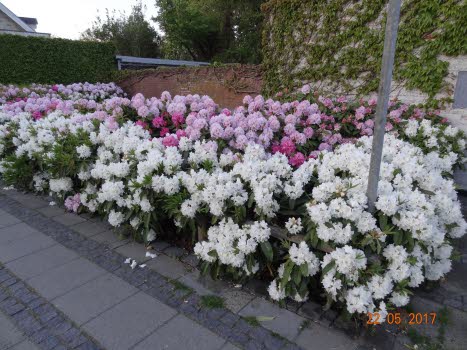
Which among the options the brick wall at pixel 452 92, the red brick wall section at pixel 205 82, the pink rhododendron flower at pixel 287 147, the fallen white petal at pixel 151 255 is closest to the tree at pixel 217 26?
the red brick wall section at pixel 205 82

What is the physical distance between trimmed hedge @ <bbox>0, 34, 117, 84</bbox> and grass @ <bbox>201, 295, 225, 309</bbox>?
41.4 feet

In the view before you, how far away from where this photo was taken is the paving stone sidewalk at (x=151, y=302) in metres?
1.95

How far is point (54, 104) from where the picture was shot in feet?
18.8

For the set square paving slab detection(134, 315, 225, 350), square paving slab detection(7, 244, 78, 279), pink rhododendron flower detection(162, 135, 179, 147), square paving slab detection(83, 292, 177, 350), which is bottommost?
square paving slab detection(134, 315, 225, 350)

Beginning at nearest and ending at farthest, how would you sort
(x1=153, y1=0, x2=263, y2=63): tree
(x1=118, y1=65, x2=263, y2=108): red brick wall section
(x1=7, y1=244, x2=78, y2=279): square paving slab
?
(x1=7, y1=244, x2=78, y2=279): square paving slab
(x1=118, y1=65, x2=263, y2=108): red brick wall section
(x1=153, y1=0, x2=263, y2=63): tree

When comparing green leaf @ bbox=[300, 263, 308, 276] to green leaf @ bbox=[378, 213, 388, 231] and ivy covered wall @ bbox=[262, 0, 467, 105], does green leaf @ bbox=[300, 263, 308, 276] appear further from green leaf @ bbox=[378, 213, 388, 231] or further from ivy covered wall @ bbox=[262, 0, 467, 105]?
ivy covered wall @ bbox=[262, 0, 467, 105]

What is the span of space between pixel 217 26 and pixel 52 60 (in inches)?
487

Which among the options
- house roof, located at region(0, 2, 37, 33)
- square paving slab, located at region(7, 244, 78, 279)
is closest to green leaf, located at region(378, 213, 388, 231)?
square paving slab, located at region(7, 244, 78, 279)

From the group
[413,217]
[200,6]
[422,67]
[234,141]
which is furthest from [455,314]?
[200,6]

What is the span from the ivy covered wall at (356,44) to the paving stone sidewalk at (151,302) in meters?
3.92

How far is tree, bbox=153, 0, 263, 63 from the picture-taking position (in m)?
20.1

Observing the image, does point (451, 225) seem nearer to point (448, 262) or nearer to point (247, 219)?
point (448, 262)

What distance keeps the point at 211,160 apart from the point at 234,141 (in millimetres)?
663

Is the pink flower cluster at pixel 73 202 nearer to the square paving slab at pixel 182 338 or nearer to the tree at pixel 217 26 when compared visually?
the square paving slab at pixel 182 338
